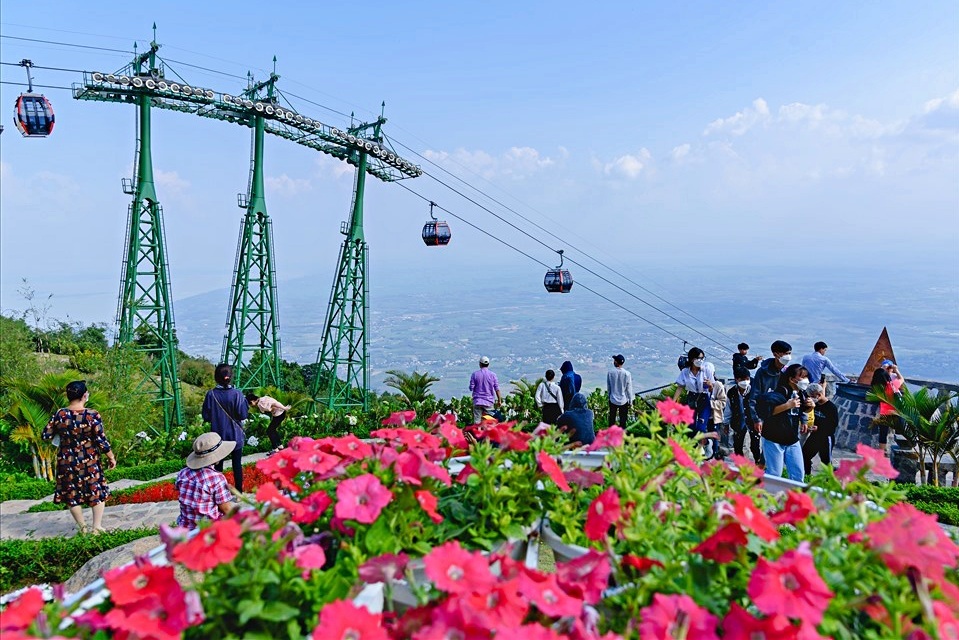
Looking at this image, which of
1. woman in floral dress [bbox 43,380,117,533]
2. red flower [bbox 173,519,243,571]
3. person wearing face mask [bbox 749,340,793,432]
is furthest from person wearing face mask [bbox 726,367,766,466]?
red flower [bbox 173,519,243,571]

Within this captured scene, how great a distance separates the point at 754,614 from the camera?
1.20m

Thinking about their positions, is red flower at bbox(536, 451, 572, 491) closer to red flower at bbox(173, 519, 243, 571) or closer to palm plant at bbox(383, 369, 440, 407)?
red flower at bbox(173, 519, 243, 571)

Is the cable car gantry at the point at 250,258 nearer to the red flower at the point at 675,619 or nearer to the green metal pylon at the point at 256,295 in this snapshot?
the green metal pylon at the point at 256,295

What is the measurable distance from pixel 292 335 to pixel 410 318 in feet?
78.9

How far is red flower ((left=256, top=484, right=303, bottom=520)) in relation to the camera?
144 centimetres

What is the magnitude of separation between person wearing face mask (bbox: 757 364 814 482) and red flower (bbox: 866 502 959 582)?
13.1ft

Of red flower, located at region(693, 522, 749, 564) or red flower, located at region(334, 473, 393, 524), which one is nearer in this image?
red flower, located at region(693, 522, 749, 564)

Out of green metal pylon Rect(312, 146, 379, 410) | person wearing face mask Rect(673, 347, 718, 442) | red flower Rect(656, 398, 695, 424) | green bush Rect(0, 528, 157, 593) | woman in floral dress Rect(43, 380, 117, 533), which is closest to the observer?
red flower Rect(656, 398, 695, 424)

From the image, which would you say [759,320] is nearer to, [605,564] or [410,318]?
[410,318]

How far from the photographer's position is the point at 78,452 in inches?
209

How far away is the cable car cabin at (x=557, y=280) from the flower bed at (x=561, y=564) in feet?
47.7

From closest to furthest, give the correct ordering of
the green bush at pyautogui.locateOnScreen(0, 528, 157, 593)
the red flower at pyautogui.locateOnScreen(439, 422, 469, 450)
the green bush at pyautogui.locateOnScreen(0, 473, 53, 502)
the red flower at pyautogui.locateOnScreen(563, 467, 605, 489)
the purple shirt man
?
the red flower at pyautogui.locateOnScreen(563, 467, 605, 489)
the red flower at pyautogui.locateOnScreen(439, 422, 469, 450)
the green bush at pyautogui.locateOnScreen(0, 528, 157, 593)
the green bush at pyautogui.locateOnScreen(0, 473, 53, 502)
the purple shirt man

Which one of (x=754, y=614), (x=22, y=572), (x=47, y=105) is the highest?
(x=47, y=105)

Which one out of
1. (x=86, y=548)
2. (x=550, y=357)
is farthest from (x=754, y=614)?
(x=550, y=357)
